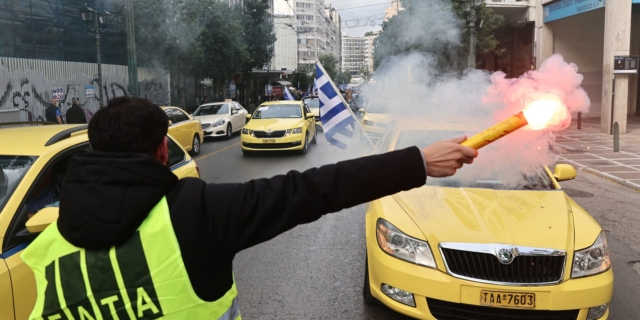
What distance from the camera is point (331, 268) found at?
5254 millimetres

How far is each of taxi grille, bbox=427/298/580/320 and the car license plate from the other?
5 cm

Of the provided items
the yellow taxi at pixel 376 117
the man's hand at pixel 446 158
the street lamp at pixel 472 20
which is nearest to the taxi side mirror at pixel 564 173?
the man's hand at pixel 446 158

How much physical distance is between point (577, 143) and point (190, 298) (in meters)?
16.9

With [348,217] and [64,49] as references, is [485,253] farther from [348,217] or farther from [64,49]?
[64,49]

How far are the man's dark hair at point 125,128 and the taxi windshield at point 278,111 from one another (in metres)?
13.7

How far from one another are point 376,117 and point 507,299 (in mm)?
10616

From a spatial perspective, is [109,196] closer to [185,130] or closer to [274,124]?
[274,124]

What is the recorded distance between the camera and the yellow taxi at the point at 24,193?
2.61 m

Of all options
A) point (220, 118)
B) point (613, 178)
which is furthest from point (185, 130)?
point (613, 178)

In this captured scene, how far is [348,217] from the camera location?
7.37 metres

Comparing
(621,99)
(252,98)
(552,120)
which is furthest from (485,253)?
(252,98)

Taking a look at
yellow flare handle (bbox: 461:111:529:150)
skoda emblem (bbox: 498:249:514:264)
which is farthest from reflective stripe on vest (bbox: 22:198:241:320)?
skoda emblem (bbox: 498:249:514:264)

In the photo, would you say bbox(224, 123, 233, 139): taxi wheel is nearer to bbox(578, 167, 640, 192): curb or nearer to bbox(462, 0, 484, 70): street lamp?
bbox(462, 0, 484, 70): street lamp

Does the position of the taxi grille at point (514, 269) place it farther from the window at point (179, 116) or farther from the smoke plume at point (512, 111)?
the window at point (179, 116)
